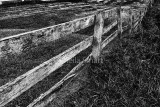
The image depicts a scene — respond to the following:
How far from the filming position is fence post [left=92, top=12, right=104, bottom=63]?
364 cm

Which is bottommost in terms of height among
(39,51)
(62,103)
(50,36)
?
(62,103)

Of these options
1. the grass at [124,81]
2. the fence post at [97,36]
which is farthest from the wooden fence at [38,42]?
the grass at [124,81]

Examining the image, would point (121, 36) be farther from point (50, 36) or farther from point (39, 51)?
point (50, 36)

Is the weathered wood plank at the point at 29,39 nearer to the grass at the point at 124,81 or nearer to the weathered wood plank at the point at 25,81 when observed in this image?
the weathered wood plank at the point at 25,81

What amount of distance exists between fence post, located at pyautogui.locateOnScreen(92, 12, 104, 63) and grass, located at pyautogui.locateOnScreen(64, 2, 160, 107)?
20 centimetres

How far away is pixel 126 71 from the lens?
366cm

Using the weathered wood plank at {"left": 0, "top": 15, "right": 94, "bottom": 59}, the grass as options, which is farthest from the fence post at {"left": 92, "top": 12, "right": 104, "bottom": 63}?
the weathered wood plank at {"left": 0, "top": 15, "right": 94, "bottom": 59}

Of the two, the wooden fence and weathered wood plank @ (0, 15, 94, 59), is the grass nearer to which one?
the wooden fence

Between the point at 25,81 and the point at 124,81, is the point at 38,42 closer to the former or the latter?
the point at 25,81

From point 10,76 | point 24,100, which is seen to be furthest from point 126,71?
point 10,76

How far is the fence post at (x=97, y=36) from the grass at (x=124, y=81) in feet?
0.66

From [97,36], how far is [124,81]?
1.02 meters

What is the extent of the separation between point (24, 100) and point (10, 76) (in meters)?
0.90

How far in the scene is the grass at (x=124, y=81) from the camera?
2.92 meters
